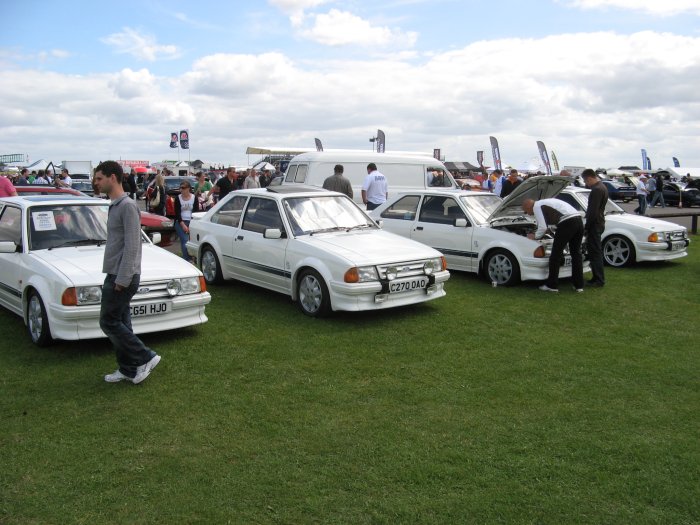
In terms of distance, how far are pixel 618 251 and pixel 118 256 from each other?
32.0 ft

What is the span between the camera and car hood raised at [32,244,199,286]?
19.9 ft

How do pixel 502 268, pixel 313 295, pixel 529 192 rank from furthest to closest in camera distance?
pixel 529 192 → pixel 502 268 → pixel 313 295

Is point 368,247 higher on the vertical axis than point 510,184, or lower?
lower

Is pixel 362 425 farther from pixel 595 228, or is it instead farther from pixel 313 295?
pixel 595 228

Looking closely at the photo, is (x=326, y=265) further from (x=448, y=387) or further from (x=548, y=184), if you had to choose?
(x=548, y=184)

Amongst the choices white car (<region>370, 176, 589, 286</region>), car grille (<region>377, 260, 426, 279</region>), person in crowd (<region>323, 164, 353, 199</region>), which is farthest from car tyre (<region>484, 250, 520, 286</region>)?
person in crowd (<region>323, 164, 353, 199</region>)

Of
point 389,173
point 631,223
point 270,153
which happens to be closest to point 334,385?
point 631,223

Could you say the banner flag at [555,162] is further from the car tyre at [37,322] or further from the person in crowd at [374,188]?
the car tyre at [37,322]

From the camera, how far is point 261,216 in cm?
881

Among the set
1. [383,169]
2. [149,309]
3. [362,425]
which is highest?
[383,169]

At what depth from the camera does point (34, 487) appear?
367cm

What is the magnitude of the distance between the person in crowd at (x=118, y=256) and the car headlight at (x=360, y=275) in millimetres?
2752

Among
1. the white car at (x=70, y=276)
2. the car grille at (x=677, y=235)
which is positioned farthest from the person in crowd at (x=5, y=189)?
the car grille at (x=677, y=235)

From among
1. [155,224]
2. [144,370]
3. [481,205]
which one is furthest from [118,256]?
[155,224]
